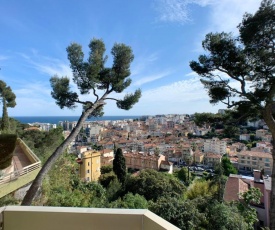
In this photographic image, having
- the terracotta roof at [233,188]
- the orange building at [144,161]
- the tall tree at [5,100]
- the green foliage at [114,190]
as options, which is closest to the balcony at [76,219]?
the terracotta roof at [233,188]

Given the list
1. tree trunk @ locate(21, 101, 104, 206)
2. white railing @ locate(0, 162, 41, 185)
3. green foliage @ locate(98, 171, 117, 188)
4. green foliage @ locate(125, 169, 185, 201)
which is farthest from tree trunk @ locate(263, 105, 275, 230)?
green foliage @ locate(98, 171, 117, 188)

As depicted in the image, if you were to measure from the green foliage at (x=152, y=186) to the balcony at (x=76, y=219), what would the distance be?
14218 millimetres

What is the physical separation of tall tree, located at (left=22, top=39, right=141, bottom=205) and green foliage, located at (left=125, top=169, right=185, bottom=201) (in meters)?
10.6

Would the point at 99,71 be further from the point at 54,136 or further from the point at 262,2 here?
the point at 54,136

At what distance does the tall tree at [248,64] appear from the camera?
466 centimetres

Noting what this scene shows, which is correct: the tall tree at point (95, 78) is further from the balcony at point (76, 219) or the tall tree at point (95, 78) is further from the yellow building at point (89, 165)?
the yellow building at point (89, 165)

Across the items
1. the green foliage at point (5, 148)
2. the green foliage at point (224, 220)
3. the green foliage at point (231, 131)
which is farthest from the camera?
the green foliage at point (224, 220)

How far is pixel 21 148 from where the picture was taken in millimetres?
9766

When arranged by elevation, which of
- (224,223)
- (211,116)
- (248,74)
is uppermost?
(248,74)

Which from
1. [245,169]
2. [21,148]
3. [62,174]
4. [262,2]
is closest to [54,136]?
[21,148]

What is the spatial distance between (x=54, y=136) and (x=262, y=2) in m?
12.5

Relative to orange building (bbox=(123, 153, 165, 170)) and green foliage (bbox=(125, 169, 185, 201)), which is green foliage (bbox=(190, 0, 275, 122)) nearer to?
green foliage (bbox=(125, 169, 185, 201))

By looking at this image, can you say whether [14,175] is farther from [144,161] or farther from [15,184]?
[144,161]

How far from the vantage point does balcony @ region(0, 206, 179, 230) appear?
1.41 m
